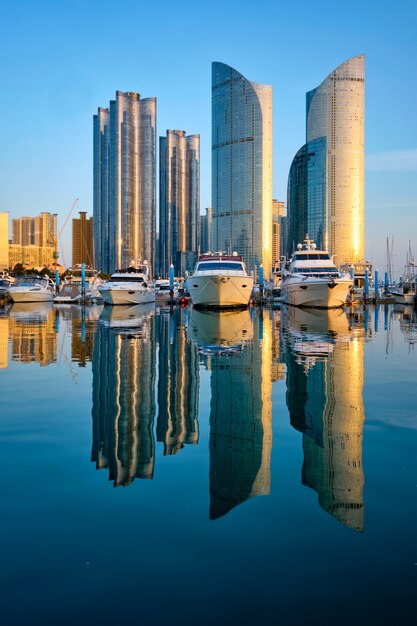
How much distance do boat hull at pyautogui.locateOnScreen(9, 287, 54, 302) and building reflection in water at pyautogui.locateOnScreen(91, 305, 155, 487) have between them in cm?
5335

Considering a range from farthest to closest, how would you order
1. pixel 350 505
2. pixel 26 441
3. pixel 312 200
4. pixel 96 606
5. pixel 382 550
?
1. pixel 312 200
2. pixel 26 441
3. pixel 350 505
4. pixel 382 550
5. pixel 96 606

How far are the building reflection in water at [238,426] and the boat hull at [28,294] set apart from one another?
54.9 m

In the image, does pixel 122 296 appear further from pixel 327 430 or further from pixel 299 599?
pixel 299 599

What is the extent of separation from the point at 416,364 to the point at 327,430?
30.3 feet

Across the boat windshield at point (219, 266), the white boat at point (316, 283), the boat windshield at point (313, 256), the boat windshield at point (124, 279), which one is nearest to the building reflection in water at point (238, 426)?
the white boat at point (316, 283)

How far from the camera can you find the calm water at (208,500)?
13.4 ft

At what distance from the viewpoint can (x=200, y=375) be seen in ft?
46.8

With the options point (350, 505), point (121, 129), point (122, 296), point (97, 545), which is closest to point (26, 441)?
point (97, 545)

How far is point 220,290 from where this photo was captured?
5094 cm

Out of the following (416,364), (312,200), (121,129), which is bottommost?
(416,364)

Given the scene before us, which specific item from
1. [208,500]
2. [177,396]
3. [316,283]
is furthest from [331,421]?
[316,283]

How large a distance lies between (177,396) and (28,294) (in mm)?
63304

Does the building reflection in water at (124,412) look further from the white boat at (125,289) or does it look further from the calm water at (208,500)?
the white boat at (125,289)

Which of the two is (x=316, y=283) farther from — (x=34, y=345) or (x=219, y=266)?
(x=34, y=345)
